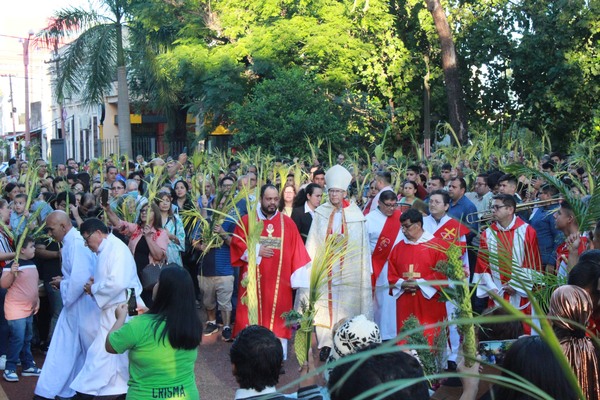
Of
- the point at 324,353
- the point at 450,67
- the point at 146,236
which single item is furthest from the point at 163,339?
the point at 450,67

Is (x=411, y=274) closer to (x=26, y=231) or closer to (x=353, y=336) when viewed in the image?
(x=26, y=231)

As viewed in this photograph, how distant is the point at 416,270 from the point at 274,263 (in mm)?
1424

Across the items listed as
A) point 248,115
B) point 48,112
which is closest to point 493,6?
point 248,115

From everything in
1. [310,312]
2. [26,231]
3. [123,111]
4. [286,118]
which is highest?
[123,111]

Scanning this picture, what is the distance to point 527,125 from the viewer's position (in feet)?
87.9

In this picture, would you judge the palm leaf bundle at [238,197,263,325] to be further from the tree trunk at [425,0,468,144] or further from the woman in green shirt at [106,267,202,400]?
the tree trunk at [425,0,468,144]

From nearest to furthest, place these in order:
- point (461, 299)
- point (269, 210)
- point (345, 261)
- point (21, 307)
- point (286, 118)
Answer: point (461, 299) → point (21, 307) → point (269, 210) → point (345, 261) → point (286, 118)

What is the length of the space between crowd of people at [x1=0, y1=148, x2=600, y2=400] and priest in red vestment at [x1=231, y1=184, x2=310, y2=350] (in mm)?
14

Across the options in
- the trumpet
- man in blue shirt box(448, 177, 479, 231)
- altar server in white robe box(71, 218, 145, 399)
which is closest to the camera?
the trumpet

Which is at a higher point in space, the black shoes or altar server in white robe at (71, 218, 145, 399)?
altar server in white robe at (71, 218, 145, 399)

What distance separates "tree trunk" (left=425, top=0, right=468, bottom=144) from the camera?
78.5 feet

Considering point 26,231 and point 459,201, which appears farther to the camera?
point 459,201

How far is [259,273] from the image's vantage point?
884 centimetres

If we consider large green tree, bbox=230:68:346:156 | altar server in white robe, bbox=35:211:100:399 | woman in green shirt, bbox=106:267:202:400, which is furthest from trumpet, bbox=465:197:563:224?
large green tree, bbox=230:68:346:156
